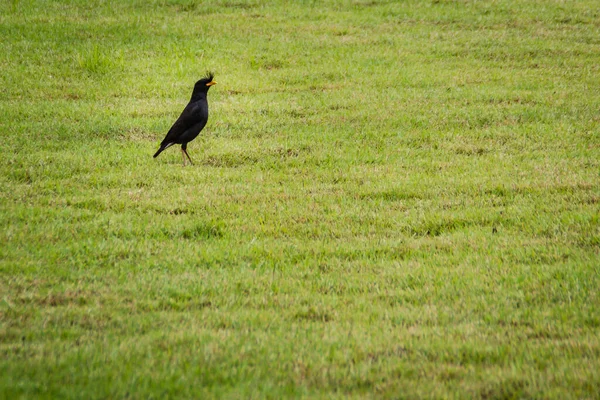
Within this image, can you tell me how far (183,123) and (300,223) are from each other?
377cm

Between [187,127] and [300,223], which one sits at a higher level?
[187,127]

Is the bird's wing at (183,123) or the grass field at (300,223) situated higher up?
the bird's wing at (183,123)

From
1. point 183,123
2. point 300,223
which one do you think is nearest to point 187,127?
point 183,123

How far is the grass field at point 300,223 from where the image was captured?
4.98 m

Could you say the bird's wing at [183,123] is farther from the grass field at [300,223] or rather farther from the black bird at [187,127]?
the grass field at [300,223]

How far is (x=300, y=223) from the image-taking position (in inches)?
332

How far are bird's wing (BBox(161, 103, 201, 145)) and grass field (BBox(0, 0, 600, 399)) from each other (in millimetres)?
521

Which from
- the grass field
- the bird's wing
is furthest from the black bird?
the grass field

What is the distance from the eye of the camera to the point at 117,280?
21.7 ft

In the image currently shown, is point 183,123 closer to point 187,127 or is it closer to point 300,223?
point 187,127

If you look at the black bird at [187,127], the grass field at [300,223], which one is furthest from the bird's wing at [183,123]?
the grass field at [300,223]

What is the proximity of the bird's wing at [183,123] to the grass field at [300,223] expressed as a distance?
521mm

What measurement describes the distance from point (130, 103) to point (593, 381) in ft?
40.0

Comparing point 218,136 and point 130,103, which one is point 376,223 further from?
point 130,103
